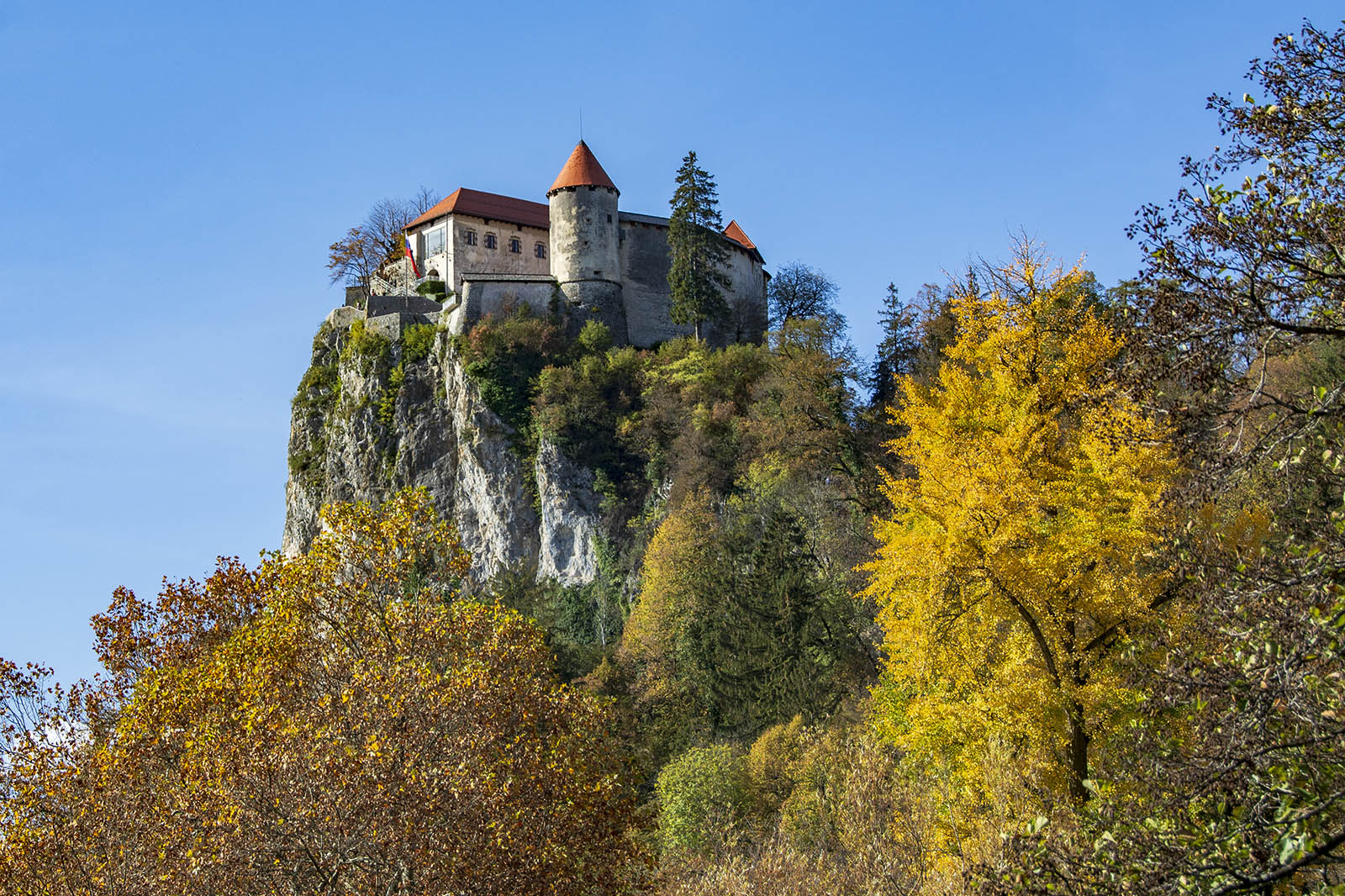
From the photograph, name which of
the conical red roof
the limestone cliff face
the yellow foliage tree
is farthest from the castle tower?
the yellow foliage tree

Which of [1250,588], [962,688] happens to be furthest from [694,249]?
[1250,588]

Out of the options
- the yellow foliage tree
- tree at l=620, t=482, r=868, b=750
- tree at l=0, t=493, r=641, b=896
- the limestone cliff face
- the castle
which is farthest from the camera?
the castle

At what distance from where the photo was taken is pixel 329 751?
1248 cm

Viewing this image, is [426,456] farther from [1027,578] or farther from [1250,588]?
[1250,588]

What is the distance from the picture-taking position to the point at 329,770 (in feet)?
39.6

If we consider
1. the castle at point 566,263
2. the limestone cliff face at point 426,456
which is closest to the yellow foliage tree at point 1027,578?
the limestone cliff face at point 426,456

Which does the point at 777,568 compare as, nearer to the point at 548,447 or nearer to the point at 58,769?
the point at 548,447

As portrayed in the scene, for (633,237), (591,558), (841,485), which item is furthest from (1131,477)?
(633,237)

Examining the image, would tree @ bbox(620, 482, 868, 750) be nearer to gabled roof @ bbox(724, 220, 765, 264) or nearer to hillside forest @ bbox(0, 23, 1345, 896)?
hillside forest @ bbox(0, 23, 1345, 896)

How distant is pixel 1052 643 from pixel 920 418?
4.37 m

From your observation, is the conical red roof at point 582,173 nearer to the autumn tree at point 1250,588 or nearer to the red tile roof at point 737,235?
the red tile roof at point 737,235

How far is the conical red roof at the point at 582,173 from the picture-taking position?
55469 millimetres

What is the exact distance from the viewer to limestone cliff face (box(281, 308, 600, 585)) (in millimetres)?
49125

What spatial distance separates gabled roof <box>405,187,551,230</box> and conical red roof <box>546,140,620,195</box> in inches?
70.8
